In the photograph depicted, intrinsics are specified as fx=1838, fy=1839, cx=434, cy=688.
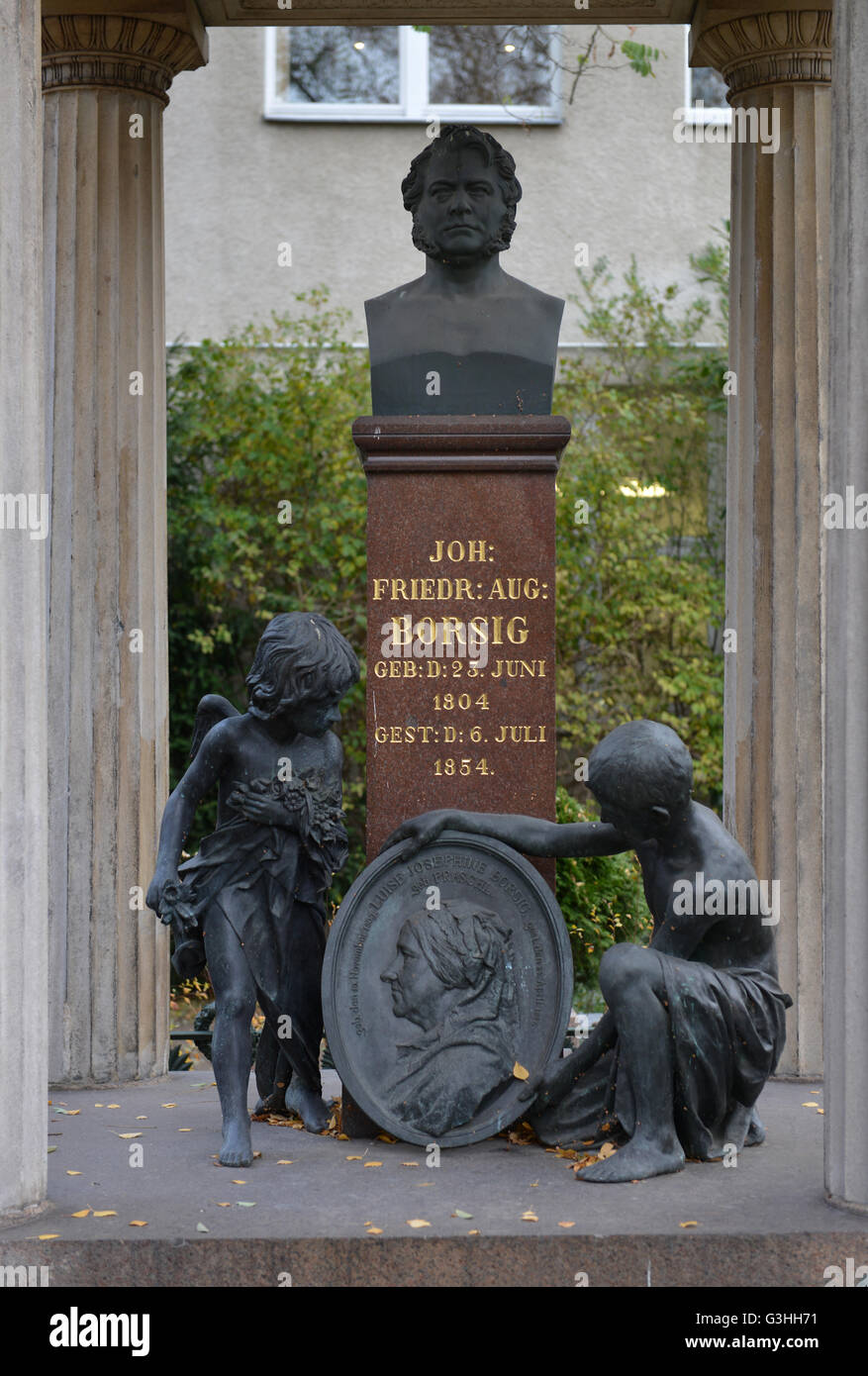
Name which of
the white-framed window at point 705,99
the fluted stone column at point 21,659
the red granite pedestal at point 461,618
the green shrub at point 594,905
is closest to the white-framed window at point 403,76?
the white-framed window at point 705,99

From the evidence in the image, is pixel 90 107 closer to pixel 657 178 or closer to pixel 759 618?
pixel 759 618

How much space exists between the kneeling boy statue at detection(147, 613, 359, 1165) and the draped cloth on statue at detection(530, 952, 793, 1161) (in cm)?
108

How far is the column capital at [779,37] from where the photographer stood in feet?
27.8

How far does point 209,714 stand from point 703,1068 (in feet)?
7.58

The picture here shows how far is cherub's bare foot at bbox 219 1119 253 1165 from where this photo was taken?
6.32 metres

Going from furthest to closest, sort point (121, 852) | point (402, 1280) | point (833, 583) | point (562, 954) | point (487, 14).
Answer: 1. point (487, 14)
2. point (121, 852)
3. point (562, 954)
4. point (833, 583)
5. point (402, 1280)

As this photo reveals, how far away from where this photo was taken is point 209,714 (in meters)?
7.12

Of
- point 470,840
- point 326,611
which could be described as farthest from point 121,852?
point 326,611

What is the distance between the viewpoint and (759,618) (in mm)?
8539

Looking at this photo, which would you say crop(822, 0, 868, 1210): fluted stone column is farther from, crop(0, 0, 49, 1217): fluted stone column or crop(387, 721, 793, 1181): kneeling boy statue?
crop(0, 0, 49, 1217): fluted stone column

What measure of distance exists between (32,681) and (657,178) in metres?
11.6

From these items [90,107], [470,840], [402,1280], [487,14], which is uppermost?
[487,14]

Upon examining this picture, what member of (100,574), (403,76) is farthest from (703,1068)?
(403,76)

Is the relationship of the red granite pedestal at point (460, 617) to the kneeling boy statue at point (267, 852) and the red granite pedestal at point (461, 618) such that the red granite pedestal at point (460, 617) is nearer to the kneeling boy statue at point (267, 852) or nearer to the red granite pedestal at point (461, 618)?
the red granite pedestal at point (461, 618)
